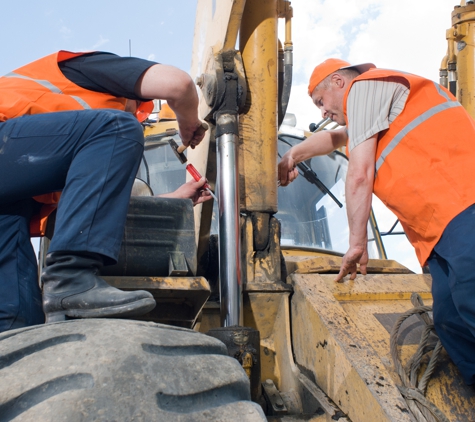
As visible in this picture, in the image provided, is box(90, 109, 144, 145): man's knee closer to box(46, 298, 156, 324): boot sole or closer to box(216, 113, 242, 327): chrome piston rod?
box(46, 298, 156, 324): boot sole

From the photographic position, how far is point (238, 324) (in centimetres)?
212

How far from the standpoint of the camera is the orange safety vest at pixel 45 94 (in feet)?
5.59

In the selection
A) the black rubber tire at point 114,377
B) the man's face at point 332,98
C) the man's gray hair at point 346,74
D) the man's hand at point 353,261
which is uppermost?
the man's gray hair at point 346,74

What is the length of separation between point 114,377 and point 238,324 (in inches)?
43.5

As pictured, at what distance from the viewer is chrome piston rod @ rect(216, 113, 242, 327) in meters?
2.13

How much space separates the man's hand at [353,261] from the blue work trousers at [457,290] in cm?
27

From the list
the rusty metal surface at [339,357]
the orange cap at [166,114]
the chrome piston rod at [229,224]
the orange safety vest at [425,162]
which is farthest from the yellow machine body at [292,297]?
the orange cap at [166,114]

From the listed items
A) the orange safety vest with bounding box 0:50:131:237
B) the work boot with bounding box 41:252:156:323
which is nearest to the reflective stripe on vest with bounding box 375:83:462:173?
the orange safety vest with bounding box 0:50:131:237

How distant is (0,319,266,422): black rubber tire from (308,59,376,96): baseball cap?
1580 millimetres

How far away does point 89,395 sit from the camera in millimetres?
996

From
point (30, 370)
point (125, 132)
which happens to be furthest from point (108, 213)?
→ point (30, 370)

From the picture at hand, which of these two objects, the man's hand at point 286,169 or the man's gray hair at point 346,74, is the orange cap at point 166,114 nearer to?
the man's hand at point 286,169

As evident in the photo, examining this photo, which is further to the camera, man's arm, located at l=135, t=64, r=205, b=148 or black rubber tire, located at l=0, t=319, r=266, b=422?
man's arm, located at l=135, t=64, r=205, b=148

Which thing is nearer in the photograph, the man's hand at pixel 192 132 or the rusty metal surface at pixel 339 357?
the rusty metal surface at pixel 339 357
